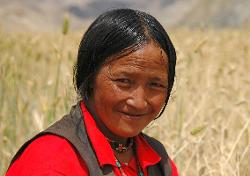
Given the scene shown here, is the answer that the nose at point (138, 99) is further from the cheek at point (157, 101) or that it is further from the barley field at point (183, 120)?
the barley field at point (183, 120)

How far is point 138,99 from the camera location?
1.44 m

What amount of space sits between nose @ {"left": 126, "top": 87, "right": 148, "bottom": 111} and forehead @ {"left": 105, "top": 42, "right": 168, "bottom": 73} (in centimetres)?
6

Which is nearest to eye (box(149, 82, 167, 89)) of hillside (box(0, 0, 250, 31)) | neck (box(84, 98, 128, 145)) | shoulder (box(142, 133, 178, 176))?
neck (box(84, 98, 128, 145))

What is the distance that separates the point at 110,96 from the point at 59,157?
0.21 m

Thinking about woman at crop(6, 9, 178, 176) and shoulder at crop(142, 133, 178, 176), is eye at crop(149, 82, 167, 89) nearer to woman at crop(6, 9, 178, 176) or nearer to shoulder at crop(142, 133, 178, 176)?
woman at crop(6, 9, 178, 176)

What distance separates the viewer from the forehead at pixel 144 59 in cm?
145

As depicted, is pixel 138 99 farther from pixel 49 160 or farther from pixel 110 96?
pixel 49 160

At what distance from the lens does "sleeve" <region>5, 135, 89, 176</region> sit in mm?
1320

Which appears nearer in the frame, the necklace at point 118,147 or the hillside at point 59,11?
the necklace at point 118,147

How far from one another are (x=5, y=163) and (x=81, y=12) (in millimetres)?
142377

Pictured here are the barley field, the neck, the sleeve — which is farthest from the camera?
the barley field

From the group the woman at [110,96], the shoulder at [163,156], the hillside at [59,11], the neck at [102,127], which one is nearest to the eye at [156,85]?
the woman at [110,96]

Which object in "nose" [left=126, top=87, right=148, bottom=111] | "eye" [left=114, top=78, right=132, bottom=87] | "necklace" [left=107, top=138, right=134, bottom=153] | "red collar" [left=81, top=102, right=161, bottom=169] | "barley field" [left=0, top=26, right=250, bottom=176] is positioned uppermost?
"eye" [left=114, top=78, right=132, bottom=87]

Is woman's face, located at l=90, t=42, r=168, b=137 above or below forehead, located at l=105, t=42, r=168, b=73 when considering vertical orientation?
below
